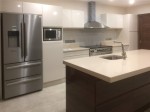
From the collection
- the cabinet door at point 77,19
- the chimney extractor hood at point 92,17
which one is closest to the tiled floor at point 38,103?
the cabinet door at point 77,19

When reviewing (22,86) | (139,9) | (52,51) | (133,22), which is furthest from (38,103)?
(139,9)

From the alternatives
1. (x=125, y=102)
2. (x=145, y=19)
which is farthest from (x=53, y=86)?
(x=145, y=19)

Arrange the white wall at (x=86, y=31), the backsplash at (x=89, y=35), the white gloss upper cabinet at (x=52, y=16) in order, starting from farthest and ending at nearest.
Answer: the backsplash at (x=89, y=35) < the white wall at (x=86, y=31) < the white gloss upper cabinet at (x=52, y=16)

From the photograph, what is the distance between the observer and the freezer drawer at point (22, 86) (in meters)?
3.16

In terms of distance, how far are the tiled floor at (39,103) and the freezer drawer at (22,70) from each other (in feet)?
1.56

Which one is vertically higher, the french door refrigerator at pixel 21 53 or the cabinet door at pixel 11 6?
the cabinet door at pixel 11 6

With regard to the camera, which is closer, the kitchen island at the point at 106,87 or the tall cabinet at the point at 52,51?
the kitchen island at the point at 106,87

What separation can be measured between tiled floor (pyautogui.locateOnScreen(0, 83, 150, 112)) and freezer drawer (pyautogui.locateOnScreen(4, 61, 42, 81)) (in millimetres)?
477

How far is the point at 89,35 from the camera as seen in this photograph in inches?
213

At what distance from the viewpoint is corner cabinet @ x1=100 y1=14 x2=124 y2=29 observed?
5.34 meters

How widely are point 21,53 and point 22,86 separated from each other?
738 millimetres

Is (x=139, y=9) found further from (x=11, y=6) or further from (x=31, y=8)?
(x=11, y=6)

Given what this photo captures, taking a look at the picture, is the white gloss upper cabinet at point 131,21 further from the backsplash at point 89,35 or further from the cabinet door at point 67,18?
the cabinet door at point 67,18

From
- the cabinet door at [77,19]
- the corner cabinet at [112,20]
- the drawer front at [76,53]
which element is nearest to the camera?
the drawer front at [76,53]
